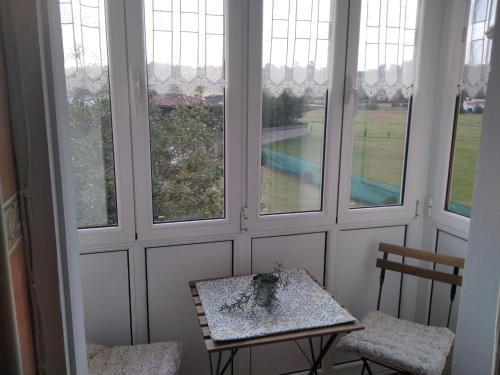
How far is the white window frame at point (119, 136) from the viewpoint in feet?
6.23

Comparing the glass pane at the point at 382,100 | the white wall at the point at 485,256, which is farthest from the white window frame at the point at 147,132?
the white wall at the point at 485,256

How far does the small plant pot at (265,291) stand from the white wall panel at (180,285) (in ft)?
1.47

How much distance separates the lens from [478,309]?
2.87 ft

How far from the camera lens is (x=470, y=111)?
231 cm

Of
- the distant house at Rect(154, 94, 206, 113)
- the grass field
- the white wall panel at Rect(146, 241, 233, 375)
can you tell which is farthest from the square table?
the distant house at Rect(154, 94, 206, 113)

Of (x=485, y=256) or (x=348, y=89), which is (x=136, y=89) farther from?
(x=485, y=256)

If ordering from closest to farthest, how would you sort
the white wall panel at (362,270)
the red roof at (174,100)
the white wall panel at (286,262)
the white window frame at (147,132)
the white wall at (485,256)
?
the white wall at (485,256), the white window frame at (147,132), the red roof at (174,100), the white wall panel at (286,262), the white wall panel at (362,270)

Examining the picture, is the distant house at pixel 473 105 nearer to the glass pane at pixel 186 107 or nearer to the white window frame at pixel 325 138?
the white window frame at pixel 325 138

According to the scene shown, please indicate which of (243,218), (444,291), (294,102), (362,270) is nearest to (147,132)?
(243,218)

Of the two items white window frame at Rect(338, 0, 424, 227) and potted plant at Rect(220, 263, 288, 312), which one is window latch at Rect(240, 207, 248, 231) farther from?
white window frame at Rect(338, 0, 424, 227)

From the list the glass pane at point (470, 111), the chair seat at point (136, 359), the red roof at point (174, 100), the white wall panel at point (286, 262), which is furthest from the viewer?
the white wall panel at point (286, 262)

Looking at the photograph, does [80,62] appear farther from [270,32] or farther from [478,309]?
[478,309]

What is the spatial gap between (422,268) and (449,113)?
93cm

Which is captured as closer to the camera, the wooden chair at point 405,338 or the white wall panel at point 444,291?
the wooden chair at point 405,338
